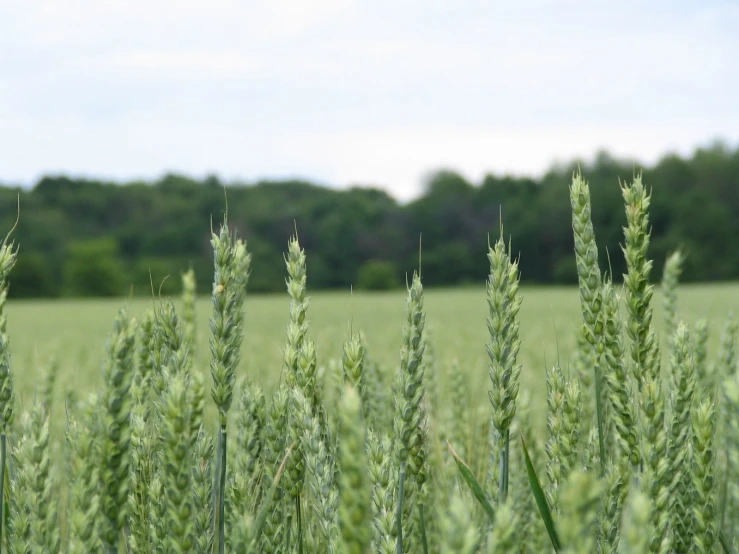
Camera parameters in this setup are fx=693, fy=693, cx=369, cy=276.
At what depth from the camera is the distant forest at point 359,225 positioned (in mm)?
47438

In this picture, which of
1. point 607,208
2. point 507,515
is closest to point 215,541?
point 507,515

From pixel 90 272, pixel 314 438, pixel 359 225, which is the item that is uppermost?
pixel 359 225

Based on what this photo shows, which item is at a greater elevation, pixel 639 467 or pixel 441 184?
pixel 441 184

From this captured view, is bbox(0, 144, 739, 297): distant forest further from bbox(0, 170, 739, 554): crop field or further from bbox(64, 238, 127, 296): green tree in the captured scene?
bbox(0, 170, 739, 554): crop field

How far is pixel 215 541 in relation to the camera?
124 centimetres

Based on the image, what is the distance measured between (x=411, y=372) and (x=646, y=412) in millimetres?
389

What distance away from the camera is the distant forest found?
47438mm

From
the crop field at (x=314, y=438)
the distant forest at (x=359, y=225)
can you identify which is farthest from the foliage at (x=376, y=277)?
the crop field at (x=314, y=438)

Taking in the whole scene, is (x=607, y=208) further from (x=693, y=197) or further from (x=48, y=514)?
(x=48, y=514)

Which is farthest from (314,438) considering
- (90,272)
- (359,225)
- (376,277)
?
(90,272)

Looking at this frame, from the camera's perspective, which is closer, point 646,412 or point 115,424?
point 115,424

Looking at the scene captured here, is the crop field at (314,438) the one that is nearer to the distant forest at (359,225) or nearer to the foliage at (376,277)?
the distant forest at (359,225)

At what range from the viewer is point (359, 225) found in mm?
59000

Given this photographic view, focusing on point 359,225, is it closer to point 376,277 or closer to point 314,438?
point 376,277
